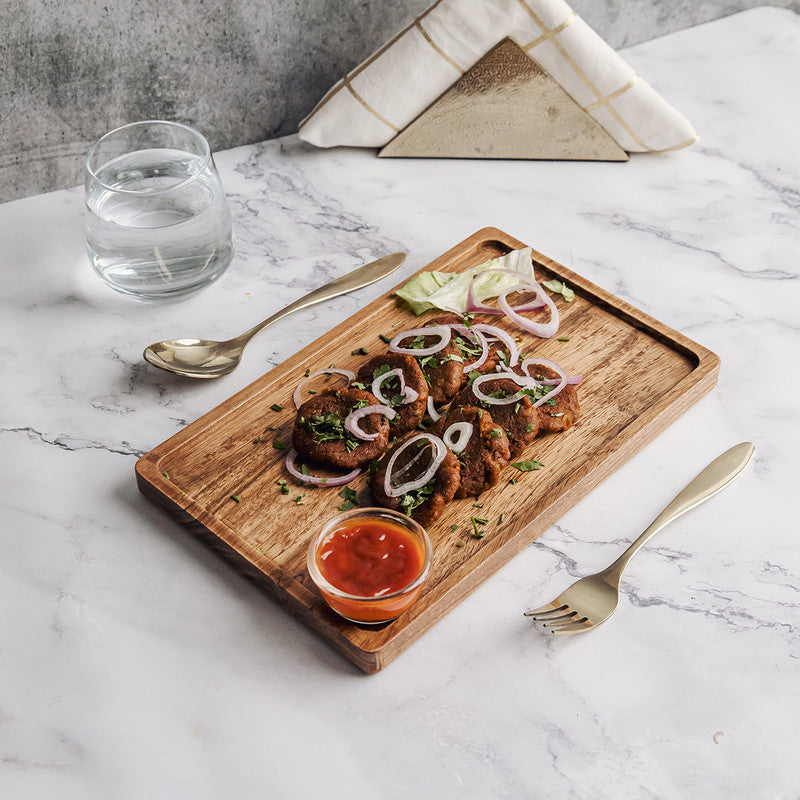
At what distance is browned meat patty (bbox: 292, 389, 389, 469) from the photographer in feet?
5.36

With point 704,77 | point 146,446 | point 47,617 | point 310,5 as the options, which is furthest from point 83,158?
point 704,77

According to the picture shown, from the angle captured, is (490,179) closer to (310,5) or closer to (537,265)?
(537,265)

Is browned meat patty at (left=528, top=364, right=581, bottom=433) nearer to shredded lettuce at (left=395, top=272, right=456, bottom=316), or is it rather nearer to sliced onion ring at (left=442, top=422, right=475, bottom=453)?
sliced onion ring at (left=442, top=422, right=475, bottom=453)

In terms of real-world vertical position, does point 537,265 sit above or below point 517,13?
below

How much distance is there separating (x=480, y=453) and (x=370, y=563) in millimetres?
303

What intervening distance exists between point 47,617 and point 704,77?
7.57 feet

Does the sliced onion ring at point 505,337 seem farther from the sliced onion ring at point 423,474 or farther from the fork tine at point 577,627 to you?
the fork tine at point 577,627

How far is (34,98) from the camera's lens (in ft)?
6.65

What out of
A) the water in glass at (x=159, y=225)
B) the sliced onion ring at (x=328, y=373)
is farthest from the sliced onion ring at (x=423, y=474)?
the water in glass at (x=159, y=225)

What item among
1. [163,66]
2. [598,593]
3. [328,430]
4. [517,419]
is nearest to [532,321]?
[517,419]

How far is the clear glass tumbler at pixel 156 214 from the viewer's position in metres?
1.85

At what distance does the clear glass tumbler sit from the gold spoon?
16cm

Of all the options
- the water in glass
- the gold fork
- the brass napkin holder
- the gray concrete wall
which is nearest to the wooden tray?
the gold fork

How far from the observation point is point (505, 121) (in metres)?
2.34
